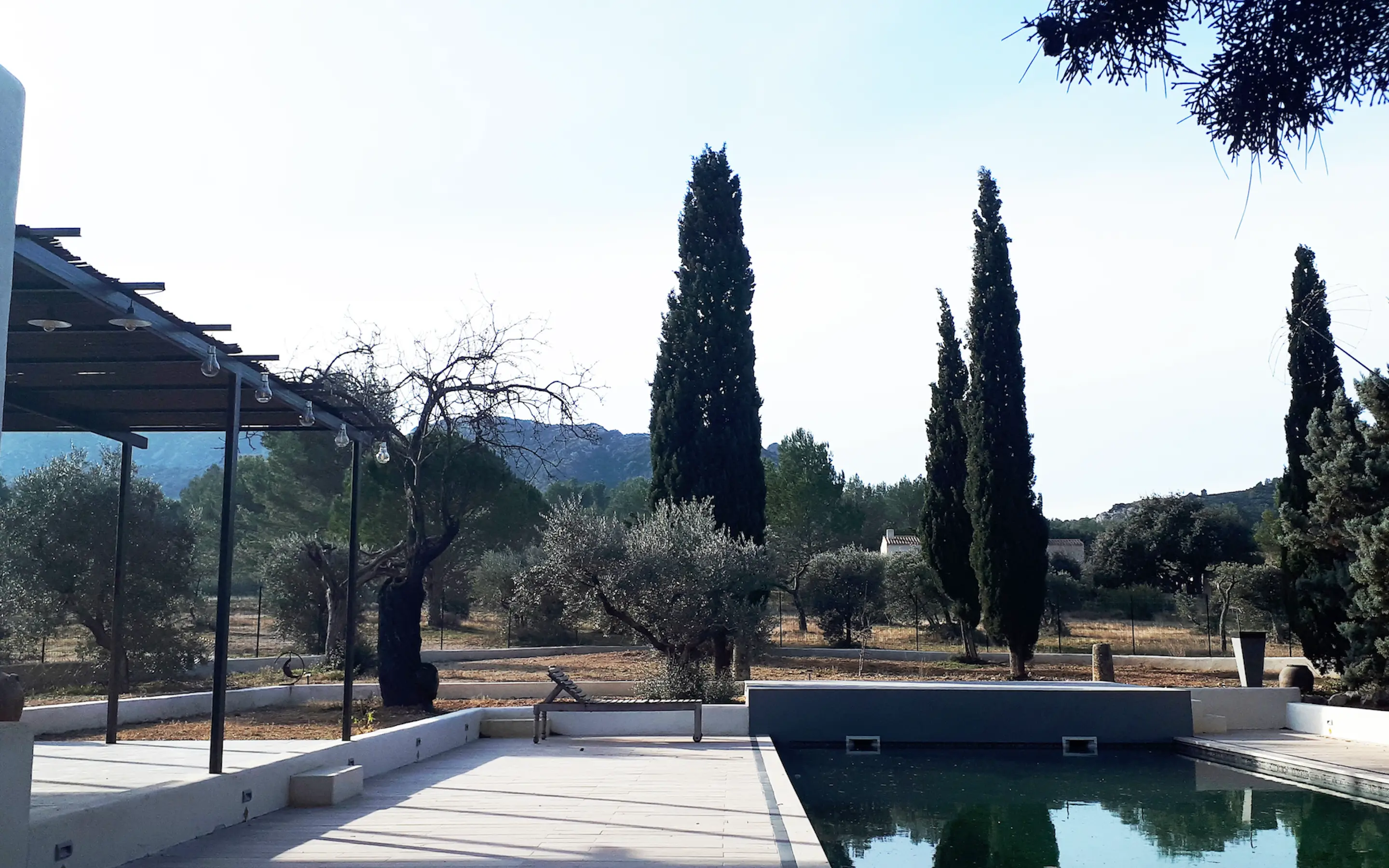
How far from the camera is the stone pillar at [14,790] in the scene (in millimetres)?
4504

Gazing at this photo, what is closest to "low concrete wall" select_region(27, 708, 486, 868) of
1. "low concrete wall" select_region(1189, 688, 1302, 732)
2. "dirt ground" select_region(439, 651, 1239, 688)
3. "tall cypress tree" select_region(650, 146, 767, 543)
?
"dirt ground" select_region(439, 651, 1239, 688)

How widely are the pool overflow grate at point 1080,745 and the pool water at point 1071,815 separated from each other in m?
0.54

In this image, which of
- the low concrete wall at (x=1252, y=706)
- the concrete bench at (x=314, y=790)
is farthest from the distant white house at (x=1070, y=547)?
the concrete bench at (x=314, y=790)

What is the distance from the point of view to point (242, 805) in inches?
277

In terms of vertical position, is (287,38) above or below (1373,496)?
above

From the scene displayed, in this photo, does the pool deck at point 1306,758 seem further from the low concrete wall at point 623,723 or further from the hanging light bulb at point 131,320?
the hanging light bulb at point 131,320

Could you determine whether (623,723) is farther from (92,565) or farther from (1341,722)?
(92,565)

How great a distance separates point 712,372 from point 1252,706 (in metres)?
10.3

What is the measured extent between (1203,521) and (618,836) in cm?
3538

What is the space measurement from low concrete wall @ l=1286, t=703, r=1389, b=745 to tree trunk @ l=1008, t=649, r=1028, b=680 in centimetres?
554

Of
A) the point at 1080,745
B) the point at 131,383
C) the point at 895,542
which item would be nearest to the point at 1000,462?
the point at 1080,745

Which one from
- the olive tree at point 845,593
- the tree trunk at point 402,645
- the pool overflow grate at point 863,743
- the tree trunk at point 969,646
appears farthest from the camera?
the olive tree at point 845,593

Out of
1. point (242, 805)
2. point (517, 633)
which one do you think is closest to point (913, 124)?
point (242, 805)

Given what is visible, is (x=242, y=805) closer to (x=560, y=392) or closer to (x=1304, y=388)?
(x=560, y=392)
